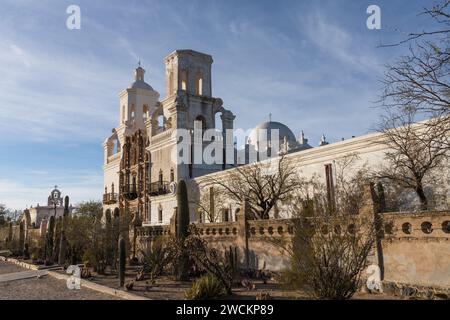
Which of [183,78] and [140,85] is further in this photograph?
[140,85]

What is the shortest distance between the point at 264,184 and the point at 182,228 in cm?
736

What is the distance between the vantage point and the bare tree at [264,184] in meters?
22.5

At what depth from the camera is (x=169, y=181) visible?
116 ft

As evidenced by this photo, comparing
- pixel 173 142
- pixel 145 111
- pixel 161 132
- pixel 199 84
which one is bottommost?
pixel 173 142

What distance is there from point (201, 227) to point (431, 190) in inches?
441

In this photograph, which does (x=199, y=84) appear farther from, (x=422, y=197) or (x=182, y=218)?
(x=422, y=197)

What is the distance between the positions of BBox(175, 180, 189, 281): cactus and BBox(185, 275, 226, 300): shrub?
438 cm

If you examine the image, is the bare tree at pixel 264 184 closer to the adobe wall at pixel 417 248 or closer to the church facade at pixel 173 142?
the church facade at pixel 173 142

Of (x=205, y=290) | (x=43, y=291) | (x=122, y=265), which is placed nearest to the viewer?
(x=205, y=290)

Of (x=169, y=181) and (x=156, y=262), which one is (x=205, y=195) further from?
(x=156, y=262)

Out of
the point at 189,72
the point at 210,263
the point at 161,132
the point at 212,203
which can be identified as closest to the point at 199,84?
the point at 189,72

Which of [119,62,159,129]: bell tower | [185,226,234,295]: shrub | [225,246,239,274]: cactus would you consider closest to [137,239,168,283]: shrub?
[185,226,234,295]: shrub

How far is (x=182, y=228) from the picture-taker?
18234 mm
